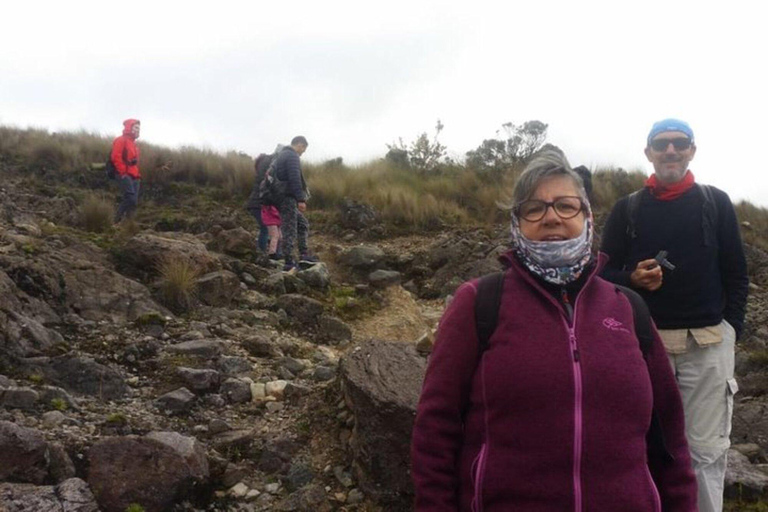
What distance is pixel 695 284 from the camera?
3.02m

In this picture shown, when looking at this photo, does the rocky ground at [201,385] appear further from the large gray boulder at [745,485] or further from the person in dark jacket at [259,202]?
the person in dark jacket at [259,202]

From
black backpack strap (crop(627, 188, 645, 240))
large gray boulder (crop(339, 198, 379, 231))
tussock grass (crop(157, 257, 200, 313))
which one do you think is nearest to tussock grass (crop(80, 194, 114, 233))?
tussock grass (crop(157, 257, 200, 313))

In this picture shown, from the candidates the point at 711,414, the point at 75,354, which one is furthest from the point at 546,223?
the point at 75,354

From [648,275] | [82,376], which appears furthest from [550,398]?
[82,376]

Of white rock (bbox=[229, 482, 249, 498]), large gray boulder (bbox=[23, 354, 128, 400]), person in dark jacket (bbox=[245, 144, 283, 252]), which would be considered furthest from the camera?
person in dark jacket (bbox=[245, 144, 283, 252])

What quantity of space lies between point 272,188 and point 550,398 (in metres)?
7.53

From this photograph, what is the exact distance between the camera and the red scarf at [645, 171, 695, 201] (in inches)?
121

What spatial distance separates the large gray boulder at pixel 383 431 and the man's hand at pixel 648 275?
56.9 inches

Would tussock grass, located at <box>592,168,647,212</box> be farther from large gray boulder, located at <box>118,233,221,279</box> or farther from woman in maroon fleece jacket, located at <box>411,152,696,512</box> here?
woman in maroon fleece jacket, located at <box>411,152,696,512</box>

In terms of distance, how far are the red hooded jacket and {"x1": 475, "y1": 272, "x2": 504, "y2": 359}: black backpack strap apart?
9.95 meters

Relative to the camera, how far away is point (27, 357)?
184 inches

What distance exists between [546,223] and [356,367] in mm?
2346

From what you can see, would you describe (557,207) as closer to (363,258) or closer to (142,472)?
(142,472)

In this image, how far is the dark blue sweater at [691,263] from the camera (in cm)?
302
